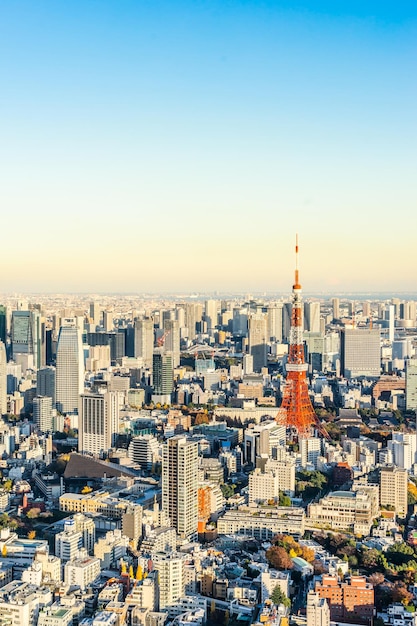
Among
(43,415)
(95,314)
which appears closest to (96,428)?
(43,415)

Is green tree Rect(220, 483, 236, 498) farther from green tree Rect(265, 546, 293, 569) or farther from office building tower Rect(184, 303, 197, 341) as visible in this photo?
office building tower Rect(184, 303, 197, 341)

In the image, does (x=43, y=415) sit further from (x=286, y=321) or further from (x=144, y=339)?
(x=286, y=321)

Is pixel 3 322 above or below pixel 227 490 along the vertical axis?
above

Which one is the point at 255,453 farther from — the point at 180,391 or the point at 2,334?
the point at 2,334

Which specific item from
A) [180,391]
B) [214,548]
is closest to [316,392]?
[180,391]

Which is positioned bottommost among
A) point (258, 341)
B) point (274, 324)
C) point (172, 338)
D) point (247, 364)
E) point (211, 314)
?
point (247, 364)

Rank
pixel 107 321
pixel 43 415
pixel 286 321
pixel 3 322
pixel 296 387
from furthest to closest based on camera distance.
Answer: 1. pixel 286 321
2. pixel 107 321
3. pixel 3 322
4. pixel 43 415
5. pixel 296 387
